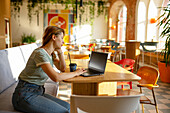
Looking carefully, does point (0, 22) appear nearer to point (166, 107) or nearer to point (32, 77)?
point (32, 77)

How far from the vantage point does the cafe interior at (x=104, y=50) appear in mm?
1895

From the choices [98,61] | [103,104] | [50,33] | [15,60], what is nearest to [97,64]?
[98,61]

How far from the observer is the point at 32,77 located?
1.87m

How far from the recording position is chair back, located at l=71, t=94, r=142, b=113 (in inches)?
44.9

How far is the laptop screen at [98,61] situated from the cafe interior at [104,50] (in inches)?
4.2

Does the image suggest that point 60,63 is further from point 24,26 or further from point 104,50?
point 24,26

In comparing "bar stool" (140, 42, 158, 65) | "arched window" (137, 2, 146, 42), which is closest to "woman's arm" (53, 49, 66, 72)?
"bar stool" (140, 42, 158, 65)

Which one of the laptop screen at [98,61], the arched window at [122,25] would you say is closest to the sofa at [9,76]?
the laptop screen at [98,61]

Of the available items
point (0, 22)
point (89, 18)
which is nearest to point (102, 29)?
point (89, 18)

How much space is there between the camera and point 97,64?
2.30 m

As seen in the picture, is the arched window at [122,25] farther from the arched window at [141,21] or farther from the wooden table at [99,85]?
the wooden table at [99,85]

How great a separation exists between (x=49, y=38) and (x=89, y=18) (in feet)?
39.5

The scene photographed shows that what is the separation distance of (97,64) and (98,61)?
0.13 feet

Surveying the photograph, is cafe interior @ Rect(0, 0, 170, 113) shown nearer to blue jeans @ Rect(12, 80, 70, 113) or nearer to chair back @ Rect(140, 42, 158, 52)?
chair back @ Rect(140, 42, 158, 52)
